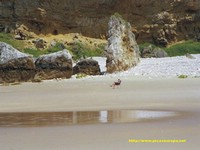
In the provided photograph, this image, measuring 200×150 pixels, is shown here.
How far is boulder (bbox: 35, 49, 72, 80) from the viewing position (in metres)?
20.2

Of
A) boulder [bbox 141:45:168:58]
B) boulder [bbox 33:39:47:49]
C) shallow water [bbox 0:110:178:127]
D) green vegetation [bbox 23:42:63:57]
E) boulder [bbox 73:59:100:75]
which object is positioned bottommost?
shallow water [bbox 0:110:178:127]

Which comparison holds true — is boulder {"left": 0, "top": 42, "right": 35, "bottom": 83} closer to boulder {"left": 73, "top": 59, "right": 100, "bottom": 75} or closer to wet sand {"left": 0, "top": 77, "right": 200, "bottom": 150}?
boulder {"left": 73, "top": 59, "right": 100, "bottom": 75}

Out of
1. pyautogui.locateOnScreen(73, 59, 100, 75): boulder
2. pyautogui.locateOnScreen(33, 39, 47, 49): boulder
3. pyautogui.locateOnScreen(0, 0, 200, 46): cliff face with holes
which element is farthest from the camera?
pyautogui.locateOnScreen(0, 0, 200, 46): cliff face with holes

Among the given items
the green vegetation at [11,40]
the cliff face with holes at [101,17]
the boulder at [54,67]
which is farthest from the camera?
the cliff face with holes at [101,17]

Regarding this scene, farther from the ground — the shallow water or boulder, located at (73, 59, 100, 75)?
boulder, located at (73, 59, 100, 75)

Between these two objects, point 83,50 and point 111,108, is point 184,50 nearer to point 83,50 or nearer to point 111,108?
point 83,50

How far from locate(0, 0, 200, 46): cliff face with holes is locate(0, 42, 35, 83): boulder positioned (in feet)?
82.8

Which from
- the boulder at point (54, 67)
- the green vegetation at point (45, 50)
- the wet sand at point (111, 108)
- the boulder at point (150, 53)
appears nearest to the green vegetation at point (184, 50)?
the boulder at point (150, 53)

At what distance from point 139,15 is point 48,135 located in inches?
1619

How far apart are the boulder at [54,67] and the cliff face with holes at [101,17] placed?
979 inches

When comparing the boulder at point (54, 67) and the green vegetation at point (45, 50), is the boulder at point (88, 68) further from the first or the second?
the green vegetation at point (45, 50)

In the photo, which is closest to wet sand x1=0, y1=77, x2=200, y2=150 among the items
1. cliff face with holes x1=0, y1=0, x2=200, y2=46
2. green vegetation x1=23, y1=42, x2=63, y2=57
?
green vegetation x1=23, y1=42, x2=63, y2=57

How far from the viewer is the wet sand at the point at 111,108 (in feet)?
18.9

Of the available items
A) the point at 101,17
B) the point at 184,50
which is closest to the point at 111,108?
the point at 184,50
